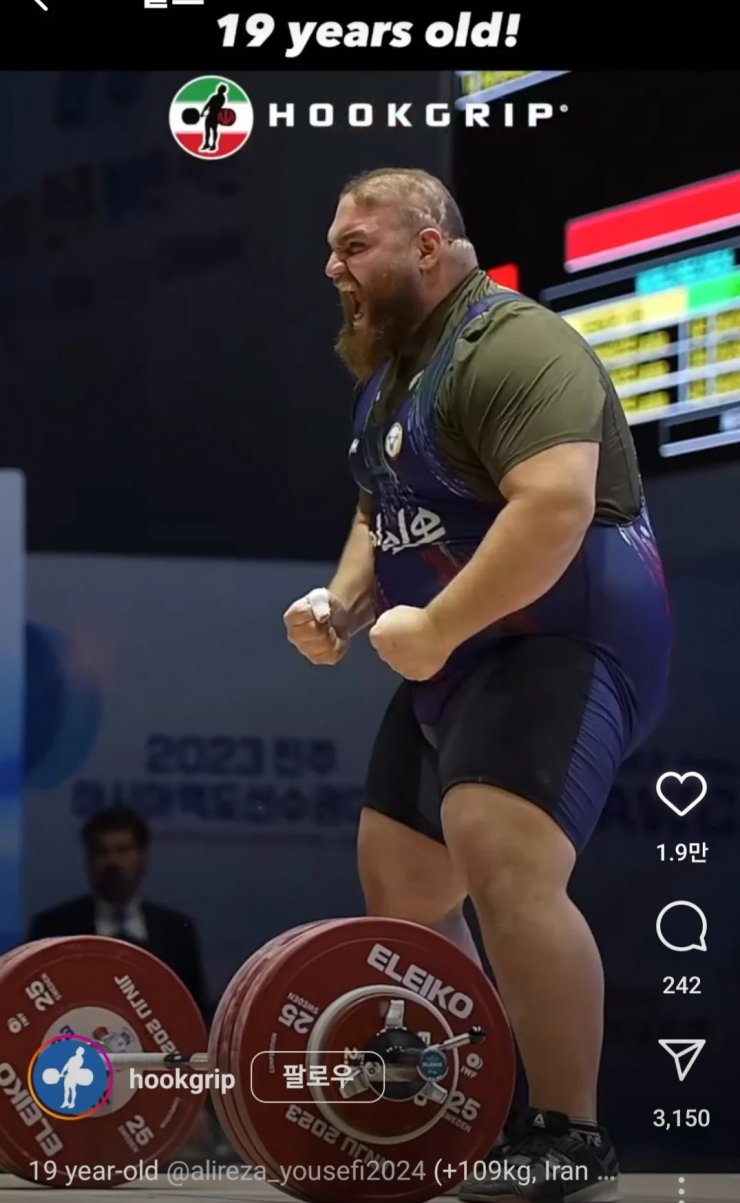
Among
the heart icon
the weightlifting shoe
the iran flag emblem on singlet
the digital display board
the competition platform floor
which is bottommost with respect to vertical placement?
the competition platform floor

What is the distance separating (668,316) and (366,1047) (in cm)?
124

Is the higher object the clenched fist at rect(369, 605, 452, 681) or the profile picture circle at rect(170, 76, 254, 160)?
the profile picture circle at rect(170, 76, 254, 160)

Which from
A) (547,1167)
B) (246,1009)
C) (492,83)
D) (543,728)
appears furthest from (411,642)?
(492,83)

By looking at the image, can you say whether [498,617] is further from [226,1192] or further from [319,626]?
[226,1192]

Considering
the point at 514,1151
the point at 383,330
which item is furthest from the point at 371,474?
the point at 514,1151

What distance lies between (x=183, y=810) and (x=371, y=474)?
64cm

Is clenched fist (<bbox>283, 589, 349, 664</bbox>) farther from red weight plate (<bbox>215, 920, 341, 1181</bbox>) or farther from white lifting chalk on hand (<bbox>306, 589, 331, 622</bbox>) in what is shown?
red weight plate (<bbox>215, 920, 341, 1181</bbox>)

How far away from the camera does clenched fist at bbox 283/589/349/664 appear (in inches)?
113

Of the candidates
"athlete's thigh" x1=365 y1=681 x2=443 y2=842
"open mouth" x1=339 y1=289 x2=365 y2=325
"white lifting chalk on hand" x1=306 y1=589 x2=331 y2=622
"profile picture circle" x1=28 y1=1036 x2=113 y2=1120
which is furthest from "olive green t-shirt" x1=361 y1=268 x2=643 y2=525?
"profile picture circle" x1=28 y1=1036 x2=113 y2=1120

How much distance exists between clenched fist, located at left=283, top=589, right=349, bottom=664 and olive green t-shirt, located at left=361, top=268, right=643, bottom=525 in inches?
12.4

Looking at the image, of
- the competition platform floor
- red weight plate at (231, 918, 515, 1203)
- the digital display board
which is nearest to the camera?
red weight plate at (231, 918, 515, 1203)

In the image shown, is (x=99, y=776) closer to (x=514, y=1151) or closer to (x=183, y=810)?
(x=183, y=810)

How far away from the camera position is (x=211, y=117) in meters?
3.10

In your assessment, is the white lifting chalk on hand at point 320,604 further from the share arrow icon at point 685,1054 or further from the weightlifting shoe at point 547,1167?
the share arrow icon at point 685,1054
